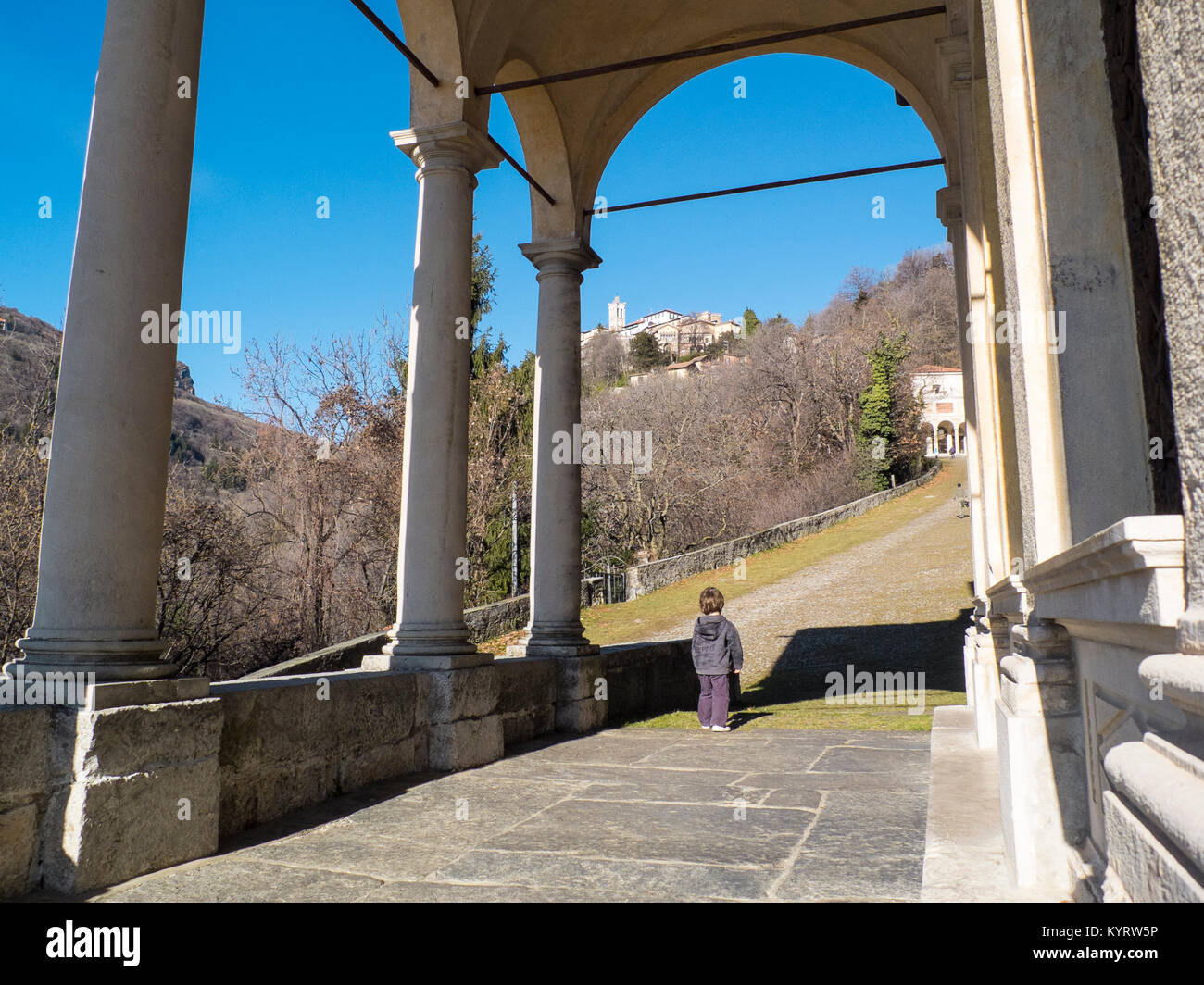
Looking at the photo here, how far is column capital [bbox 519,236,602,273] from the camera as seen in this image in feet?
30.6

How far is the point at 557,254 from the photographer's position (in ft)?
30.6

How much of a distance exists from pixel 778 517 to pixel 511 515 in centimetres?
1990

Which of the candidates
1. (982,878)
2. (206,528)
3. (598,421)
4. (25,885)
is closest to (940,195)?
(982,878)

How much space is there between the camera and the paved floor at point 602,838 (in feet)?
Answer: 11.3

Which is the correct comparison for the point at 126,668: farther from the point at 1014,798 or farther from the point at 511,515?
the point at 511,515

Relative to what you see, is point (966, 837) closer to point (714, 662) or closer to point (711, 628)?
point (714, 662)

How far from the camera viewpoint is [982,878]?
274 centimetres

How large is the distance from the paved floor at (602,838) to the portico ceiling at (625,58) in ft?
19.5

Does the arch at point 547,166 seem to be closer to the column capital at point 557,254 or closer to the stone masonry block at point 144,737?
the column capital at point 557,254

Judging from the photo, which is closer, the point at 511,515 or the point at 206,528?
the point at 206,528

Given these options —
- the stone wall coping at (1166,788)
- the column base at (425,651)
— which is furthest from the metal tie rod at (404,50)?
the stone wall coping at (1166,788)

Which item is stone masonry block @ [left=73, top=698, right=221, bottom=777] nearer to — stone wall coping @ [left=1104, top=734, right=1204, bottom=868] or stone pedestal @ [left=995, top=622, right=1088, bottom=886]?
stone pedestal @ [left=995, top=622, right=1088, bottom=886]

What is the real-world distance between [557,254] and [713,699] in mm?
4793
